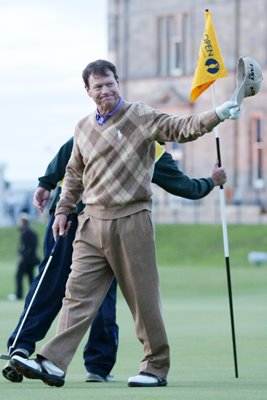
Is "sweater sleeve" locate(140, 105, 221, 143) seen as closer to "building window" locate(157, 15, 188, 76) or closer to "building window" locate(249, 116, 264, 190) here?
"building window" locate(249, 116, 264, 190)

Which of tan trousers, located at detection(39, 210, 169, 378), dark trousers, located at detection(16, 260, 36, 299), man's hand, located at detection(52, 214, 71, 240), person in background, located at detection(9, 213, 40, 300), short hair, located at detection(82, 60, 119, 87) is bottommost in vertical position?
dark trousers, located at detection(16, 260, 36, 299)

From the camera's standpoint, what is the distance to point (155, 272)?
10.5 meters

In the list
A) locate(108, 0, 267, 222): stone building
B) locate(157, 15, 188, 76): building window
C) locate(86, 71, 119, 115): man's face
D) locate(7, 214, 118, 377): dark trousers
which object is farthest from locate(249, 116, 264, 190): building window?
locate(86, 71, 119, 115): man's face

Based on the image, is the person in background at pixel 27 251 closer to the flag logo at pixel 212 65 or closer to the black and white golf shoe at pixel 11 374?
the flag logo at pixel 212 65

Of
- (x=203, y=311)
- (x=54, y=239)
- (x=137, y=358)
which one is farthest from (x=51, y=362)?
(x=203, y=311)

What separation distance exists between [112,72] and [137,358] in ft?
14.9

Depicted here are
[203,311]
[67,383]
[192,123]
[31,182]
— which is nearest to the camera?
[192,123]

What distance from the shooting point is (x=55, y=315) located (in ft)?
37.7

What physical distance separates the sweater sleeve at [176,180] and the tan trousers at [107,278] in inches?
30.4

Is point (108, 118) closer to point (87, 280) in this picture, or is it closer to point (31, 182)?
point (87, 280)

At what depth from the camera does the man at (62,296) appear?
1120cm

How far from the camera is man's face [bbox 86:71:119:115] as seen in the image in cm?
1032

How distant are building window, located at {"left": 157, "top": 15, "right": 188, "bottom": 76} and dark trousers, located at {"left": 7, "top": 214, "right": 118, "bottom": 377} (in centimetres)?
4808

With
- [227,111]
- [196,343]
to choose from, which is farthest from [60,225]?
[196,343]
